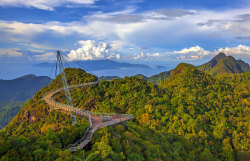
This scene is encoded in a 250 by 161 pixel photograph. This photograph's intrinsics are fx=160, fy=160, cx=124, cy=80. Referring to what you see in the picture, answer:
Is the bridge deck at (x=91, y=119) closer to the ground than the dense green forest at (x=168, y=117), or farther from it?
farther from it

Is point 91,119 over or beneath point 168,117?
over

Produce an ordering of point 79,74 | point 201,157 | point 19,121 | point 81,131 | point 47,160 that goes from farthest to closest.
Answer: point 79,74 < point 19,121 < point 201,157 < point 81,131 < point 47,160

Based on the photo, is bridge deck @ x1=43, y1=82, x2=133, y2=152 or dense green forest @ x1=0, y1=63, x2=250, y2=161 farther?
dense green forest @ x1=0, y1=63, x2=250, y2=161

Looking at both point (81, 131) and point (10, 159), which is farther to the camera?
point (81, 131)

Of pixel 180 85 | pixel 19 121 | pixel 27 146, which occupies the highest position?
pixel 27 146

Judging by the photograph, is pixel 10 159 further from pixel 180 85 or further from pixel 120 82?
pixel 180 85

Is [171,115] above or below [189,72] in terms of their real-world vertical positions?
below

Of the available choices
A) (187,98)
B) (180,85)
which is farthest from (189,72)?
(187,98)

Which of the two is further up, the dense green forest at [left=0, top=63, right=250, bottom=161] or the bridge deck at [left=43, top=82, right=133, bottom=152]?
the bridge deck at [left=43, top=82, right=133, bottom=152]

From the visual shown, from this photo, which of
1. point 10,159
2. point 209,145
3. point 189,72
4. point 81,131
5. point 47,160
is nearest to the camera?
point 10,159

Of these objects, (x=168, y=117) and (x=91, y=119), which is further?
(x=168, y=117)

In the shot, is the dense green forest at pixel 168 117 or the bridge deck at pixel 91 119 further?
the dense green forest at pixel 168 117
